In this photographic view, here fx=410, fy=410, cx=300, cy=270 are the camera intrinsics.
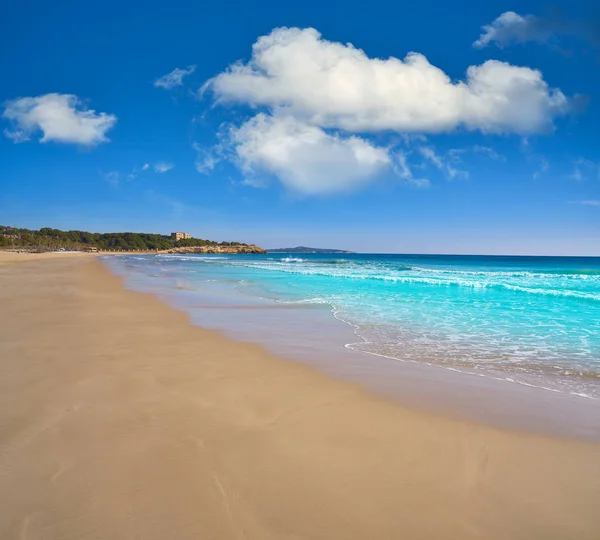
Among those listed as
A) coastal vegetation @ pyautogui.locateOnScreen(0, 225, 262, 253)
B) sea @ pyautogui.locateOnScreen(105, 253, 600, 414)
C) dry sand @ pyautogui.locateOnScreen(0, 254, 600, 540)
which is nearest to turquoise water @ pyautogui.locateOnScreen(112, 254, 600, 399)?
sea @ pyautogui.locateOnScreen(105, 253, 600, 414)

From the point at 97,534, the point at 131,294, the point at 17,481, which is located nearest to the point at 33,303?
the point at 131,294

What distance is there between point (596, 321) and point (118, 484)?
43.0ft

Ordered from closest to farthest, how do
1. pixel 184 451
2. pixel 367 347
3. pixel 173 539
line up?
1. pixel 173 539
2. pixel 184 451
3. pixel 367 347

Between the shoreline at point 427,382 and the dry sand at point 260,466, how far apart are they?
1.18 ft

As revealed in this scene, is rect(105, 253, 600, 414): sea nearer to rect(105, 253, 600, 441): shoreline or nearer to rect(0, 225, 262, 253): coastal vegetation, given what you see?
rect(105, 253, 600, 441): shoreline

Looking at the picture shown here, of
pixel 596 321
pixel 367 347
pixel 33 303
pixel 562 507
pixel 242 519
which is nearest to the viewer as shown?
pixel 242 519

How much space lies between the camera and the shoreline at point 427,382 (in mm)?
4455

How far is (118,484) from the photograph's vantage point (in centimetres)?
294

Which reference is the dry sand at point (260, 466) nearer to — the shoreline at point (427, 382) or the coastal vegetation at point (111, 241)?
the shoreline at point (427, 382)

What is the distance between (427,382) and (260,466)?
327 centimetres

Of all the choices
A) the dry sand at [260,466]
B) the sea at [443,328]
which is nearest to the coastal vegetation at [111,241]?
the sea at [443,328]

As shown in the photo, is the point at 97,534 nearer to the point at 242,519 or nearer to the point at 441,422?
the point at 242,519

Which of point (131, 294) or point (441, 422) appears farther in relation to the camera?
point (131, 294)

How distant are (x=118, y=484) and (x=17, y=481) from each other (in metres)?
0.73
